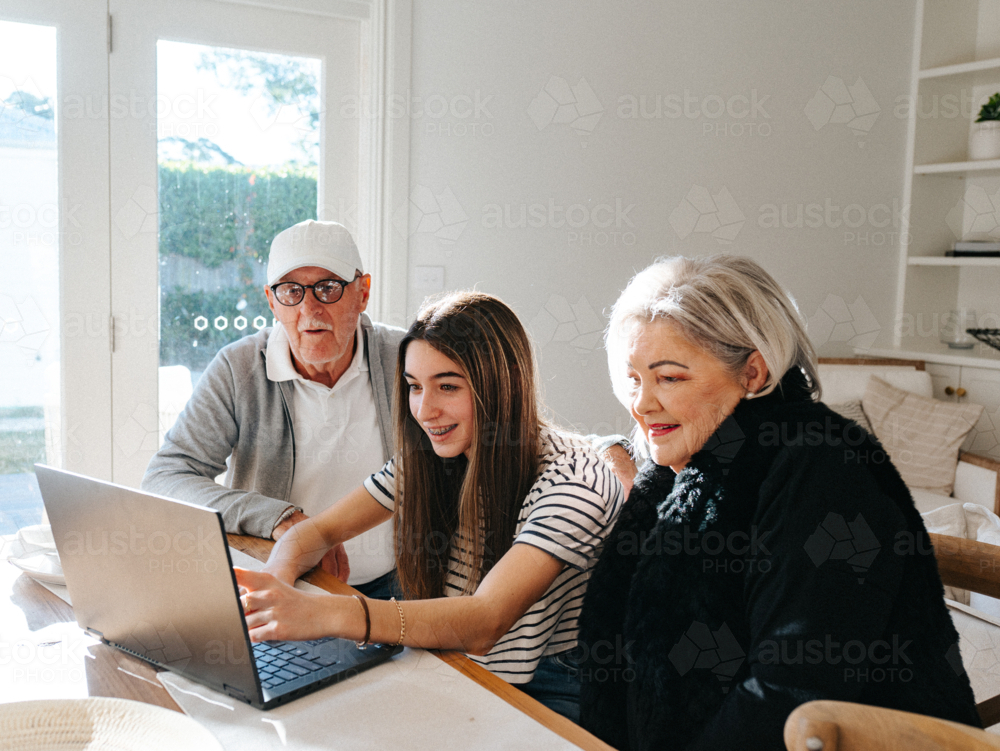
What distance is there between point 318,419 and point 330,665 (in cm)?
95

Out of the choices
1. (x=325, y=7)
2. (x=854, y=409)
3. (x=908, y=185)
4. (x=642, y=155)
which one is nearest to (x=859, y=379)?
(x=854, y=409)

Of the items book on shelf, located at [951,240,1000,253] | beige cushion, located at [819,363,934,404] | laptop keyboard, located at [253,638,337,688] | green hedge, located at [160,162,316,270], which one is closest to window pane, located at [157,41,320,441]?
green hedge, located at [160,162,316,270]

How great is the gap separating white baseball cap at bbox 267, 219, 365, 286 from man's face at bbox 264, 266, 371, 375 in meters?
0.02

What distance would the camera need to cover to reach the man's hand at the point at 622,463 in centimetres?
168

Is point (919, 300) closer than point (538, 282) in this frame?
No

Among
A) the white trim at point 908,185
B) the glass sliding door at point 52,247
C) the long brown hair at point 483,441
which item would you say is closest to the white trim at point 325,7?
the glass sliding door at point 52,247

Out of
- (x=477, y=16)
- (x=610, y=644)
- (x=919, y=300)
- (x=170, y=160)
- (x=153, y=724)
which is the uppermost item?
(x=477, y=16)

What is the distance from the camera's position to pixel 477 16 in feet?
9.98

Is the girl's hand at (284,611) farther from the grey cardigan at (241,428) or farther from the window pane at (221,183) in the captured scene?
the window pane at (221,183)

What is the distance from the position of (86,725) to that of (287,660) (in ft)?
0.95

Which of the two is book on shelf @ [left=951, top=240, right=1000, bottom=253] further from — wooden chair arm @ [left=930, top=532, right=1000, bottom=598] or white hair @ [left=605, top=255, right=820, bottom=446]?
white hair @ [left=605, top=255, right=820, bottom=446]

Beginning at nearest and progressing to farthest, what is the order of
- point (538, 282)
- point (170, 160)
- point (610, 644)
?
1. point (610, 644)
2. point (170, 160)
3. point (538, 282)

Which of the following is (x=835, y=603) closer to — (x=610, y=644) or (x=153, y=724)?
(x=610, y=644)

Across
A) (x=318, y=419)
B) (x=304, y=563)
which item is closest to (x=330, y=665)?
(x=304, y=563)
